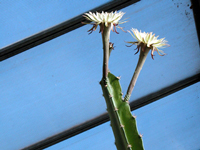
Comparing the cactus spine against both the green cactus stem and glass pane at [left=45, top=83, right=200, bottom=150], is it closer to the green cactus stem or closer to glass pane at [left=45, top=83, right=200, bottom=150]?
the green cactus stem

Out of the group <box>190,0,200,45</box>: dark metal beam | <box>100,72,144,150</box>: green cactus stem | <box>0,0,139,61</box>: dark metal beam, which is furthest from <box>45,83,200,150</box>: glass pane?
<box>100,72,144,150</box>: green cactus stem

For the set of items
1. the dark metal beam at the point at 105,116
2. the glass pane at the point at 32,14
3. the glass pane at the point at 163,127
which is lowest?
the glass pane at the point at 163,127

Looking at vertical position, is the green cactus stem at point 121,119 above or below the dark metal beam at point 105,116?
below

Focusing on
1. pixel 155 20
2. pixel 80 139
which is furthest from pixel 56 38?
pixel 80 139

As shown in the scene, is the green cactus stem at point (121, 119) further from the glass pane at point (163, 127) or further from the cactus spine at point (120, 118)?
the glass pane at point (163, 127)

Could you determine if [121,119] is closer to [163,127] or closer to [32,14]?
[32,14]

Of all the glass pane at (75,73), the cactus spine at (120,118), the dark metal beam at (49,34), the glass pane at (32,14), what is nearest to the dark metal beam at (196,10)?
the glass pane at (75,73)

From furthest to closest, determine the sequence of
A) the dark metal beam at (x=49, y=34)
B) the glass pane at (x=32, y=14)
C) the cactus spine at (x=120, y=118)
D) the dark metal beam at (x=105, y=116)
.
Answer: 1. the dark metal beam at (x=105, y=116)
2. the dark metal beam at (x=49, y=34)
3. the glass pane at (x=32, y=14)
4. the cactus spine at (x=120, y=118)
